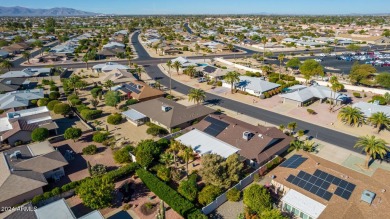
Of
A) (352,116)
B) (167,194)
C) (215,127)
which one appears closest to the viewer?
(167,194)

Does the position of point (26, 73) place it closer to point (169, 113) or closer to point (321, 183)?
point (169, 113)

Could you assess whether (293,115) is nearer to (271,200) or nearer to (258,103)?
(258,103)

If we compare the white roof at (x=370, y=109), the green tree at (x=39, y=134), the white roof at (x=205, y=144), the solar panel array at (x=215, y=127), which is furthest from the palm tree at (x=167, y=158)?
the white roof at (x=370, y=109)

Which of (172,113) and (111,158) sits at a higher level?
(172,113)

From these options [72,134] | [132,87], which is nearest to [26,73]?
[132,87]

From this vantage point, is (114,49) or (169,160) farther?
(114,49)

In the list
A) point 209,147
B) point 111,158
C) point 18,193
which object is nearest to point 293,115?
point 209,147

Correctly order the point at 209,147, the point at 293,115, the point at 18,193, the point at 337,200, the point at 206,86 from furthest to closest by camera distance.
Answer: the point at 206,86, the point at 293,115, the point at 209,147, the point at 18,193, the point at 337,200

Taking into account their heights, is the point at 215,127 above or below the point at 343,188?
below
